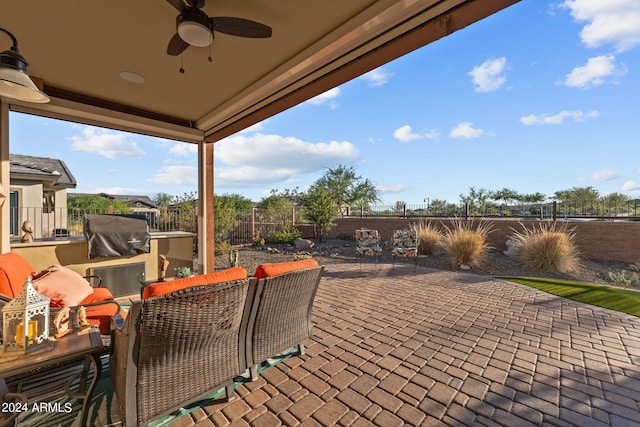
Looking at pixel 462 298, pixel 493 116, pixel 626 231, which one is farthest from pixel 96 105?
pixel 493 116

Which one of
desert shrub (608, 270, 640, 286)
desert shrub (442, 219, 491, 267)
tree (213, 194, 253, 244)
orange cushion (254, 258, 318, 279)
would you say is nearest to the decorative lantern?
orange cushion (254, 258, 318, 279)

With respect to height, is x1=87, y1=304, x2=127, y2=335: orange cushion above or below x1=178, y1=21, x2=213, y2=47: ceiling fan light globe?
below

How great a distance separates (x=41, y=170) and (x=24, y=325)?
11484 millimetres

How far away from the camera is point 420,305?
3705mm

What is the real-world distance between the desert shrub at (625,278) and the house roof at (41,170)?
15.0 metres

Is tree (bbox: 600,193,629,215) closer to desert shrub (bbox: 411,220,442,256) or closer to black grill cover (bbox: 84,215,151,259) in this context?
desert shrub (bbox: 411,220,442,256)

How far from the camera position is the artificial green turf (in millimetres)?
3624

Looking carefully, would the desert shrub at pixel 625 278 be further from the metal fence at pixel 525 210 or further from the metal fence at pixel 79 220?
the metal fence at pixel 79 220

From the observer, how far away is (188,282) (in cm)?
146

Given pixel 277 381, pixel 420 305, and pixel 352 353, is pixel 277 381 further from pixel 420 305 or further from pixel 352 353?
pixel 420 305

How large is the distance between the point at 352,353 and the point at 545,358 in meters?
1.73

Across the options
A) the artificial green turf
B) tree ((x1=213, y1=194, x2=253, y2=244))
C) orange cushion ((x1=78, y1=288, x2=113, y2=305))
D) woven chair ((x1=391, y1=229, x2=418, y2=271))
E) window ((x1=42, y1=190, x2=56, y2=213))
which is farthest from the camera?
window ((x1=42, y1=190, x2=56, y2=213))

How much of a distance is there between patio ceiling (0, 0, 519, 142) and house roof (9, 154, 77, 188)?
670cm

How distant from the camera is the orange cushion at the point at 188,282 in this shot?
1.33 meters
